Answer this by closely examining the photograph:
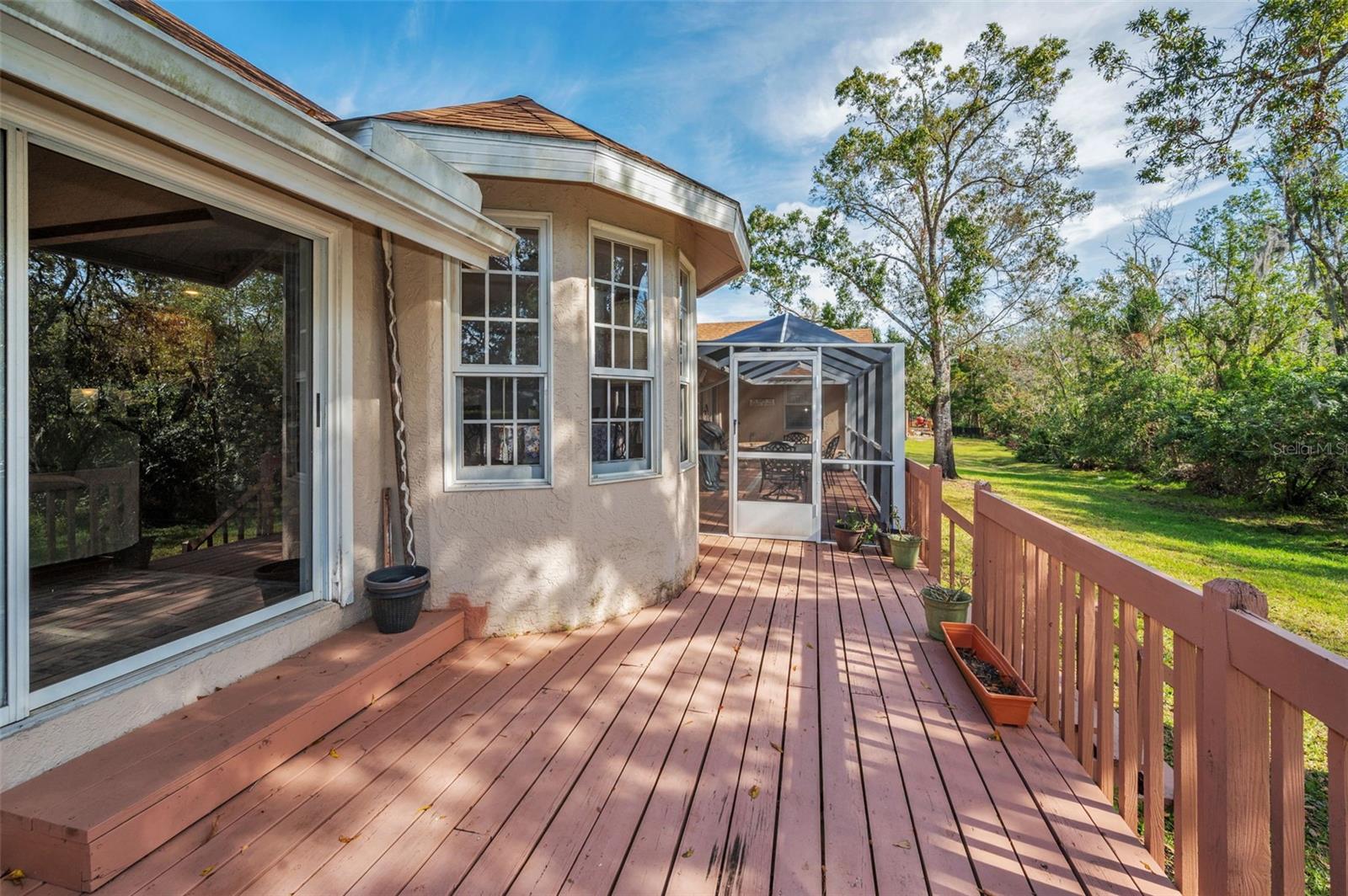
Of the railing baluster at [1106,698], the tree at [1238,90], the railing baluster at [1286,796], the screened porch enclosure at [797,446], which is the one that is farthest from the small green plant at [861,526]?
the tree at [1238,90]

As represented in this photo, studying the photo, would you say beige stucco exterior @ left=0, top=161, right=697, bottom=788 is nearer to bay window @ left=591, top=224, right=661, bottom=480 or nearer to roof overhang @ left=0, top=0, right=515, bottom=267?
bay window @ left=591, top=224, right=661, bottom=480

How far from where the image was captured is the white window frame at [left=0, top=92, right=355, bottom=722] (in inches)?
72.1

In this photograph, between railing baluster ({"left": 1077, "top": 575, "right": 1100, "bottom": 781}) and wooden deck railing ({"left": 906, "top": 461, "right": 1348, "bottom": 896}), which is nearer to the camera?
wooden deck railing ({"left": 906, "top": 461, "right": 1348, "bottom": 896})

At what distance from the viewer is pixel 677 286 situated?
14.6 ft

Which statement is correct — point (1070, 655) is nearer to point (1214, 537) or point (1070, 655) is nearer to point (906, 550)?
point (906, 550)

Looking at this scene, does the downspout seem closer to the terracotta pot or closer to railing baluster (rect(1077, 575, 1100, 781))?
railing baluster (rect(1077, 575, 1100, 781))

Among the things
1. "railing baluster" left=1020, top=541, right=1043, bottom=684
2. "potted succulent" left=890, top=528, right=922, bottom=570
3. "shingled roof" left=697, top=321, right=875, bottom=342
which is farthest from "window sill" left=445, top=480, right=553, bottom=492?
"shingled roof" left=697, top=321, right=875, bottom=342

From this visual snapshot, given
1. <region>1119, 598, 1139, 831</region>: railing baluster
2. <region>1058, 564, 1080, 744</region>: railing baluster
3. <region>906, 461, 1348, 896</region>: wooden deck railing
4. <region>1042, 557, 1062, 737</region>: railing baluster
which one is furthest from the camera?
<region>1042, 557, 1062, 737</region>: railing baluster

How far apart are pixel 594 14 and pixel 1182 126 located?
8.42 metres

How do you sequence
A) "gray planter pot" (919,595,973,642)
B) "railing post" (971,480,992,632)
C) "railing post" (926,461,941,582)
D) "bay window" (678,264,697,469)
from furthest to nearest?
"railing post" (926,461,941,582), "bay window" (678,264,697,469), "gray planter pot" (919,595,973,642), "railing post" (971,480,992,632)

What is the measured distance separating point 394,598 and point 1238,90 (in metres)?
11.5

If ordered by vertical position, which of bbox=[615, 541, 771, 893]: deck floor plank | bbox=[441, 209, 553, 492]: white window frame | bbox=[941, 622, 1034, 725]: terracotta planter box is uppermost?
bbox=[441, 209, 553, 492]: white window frame

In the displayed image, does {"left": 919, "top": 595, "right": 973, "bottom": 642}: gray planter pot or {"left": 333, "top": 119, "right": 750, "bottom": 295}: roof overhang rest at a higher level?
{"left": 333, "top": 119, "right": 750, "bottom": 295}: roof overhang

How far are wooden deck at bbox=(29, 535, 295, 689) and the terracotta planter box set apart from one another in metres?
3.52
